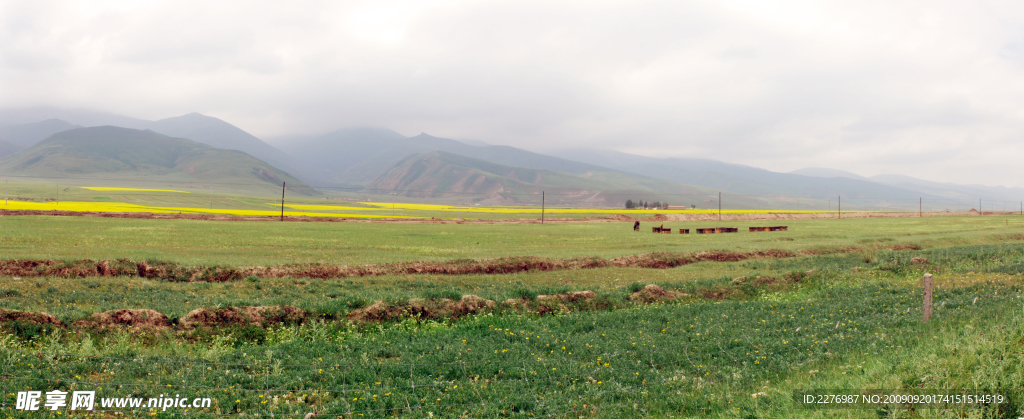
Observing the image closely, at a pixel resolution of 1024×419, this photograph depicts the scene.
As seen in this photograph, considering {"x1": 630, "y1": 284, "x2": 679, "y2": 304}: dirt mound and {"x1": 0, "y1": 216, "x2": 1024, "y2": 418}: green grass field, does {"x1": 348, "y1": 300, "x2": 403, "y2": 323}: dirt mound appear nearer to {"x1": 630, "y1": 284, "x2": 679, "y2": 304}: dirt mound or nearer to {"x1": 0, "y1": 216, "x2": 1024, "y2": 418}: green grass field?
{"x1": 0, "y1": 216, "x2": 1024, "y2": 418}: green grass field

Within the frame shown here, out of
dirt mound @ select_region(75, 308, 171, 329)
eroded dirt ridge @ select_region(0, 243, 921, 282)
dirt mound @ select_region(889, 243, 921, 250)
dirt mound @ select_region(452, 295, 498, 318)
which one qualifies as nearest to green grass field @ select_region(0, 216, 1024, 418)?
dirt mound @ select_region(75, 308, 171, 329)

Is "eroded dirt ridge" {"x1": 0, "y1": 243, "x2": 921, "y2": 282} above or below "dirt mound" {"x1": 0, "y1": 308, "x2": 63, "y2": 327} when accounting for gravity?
below

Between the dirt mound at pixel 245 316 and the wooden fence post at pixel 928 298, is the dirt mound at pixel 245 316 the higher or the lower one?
the lower one

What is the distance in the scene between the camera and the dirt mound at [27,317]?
12304 mm

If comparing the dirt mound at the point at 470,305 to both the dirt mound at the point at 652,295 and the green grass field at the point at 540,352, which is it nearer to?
the green grass field at the point at 540,352

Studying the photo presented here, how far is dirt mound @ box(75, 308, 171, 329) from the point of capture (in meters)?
13.0

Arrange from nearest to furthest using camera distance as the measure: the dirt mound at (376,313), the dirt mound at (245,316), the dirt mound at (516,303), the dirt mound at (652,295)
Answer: the dirt mound at (245,316) → the dirt mound at (376,313) → the dirt mound at (516,303) → the dirt mound at (652,295)

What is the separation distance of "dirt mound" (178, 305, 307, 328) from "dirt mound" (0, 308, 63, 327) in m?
2.79

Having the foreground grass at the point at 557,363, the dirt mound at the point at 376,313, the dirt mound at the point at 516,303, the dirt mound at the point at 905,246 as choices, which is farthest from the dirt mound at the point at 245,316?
the dirt mound at the point at 905,246

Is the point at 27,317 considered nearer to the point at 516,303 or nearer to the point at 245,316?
the point at 245,316

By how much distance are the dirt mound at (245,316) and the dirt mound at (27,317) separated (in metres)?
2.79

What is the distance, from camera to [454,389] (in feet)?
28.8

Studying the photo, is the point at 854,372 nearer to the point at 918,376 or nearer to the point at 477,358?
the point at 918,376

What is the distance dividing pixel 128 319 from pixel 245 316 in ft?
9.00
